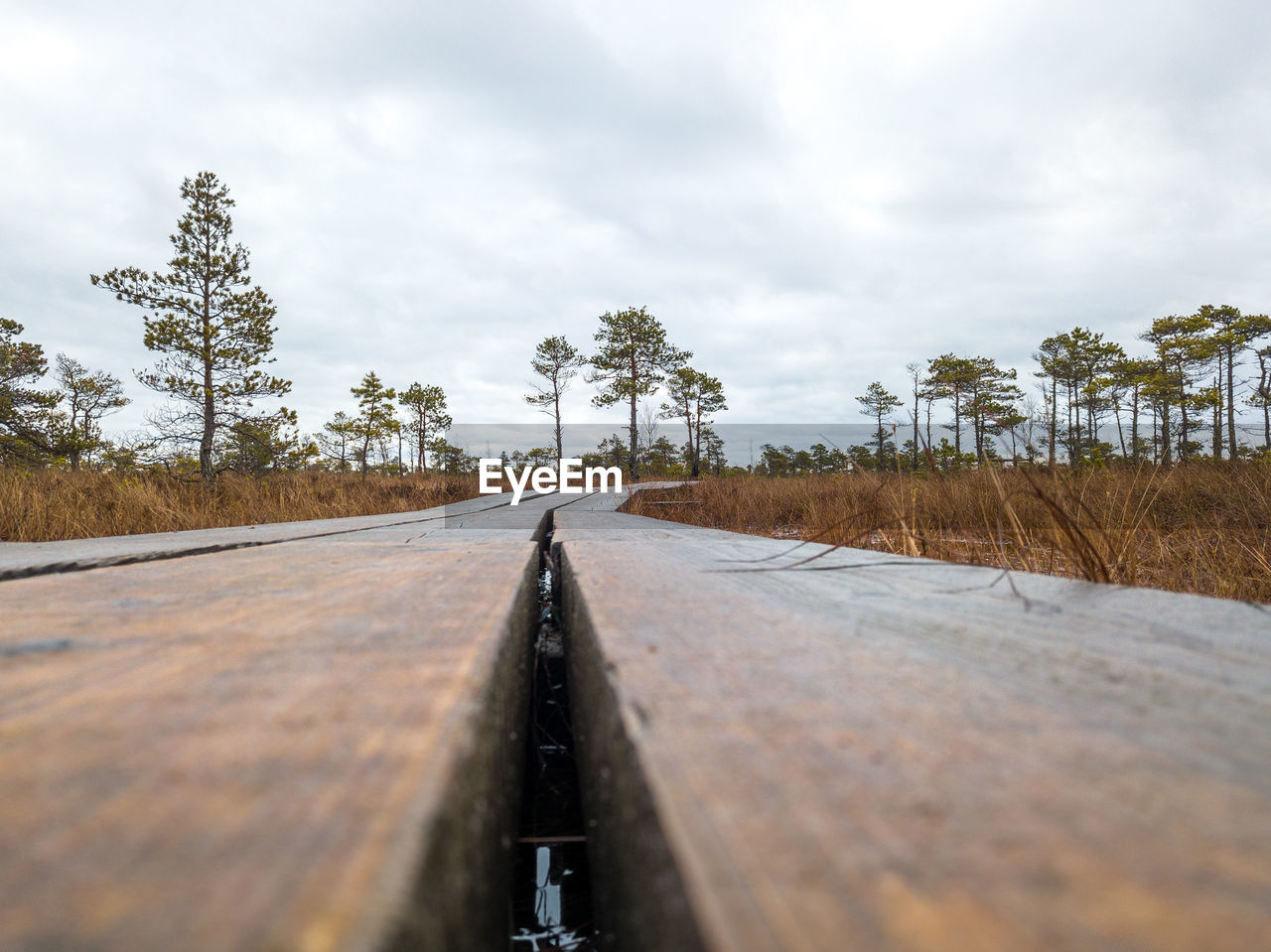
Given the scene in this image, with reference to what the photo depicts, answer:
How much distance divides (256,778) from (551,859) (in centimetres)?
43

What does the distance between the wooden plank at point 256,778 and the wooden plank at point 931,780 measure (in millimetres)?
74

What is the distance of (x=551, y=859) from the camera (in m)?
0.55

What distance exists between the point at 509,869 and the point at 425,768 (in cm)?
18

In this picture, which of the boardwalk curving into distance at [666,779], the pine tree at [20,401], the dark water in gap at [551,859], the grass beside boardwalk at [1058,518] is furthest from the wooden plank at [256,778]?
the pine tree at [20,401]

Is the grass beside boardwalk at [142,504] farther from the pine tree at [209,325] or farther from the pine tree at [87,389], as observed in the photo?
the pine tree at [87,389]

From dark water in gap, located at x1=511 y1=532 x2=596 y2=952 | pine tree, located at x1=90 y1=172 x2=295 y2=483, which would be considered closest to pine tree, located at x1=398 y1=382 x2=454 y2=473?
pine tree, located at x1=90 y1=172 x2=295 y2=483

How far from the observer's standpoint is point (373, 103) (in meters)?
22.7

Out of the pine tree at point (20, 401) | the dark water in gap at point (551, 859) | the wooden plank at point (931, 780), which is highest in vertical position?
the pine tree at point (20, 401)

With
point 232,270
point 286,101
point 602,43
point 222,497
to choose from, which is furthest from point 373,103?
point 222,497

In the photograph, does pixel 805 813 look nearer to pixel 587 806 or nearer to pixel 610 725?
pixel 610 725

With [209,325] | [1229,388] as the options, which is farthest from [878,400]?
[209,325]

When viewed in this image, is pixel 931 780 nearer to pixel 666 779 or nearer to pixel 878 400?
pixel 666 779

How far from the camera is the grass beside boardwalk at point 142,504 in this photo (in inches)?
163

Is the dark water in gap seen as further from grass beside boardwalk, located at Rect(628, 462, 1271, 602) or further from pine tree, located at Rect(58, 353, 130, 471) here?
pine tree, located at Rect(58, 353, 130, 471)
